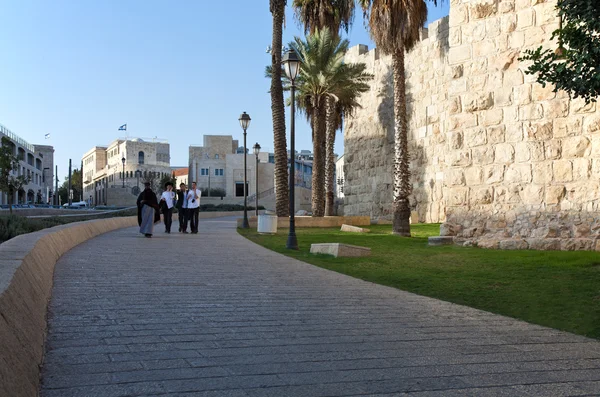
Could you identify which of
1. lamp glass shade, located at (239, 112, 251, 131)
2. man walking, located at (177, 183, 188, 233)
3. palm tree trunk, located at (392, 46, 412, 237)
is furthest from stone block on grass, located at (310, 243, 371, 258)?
lamp glass shade, located at (239, 112, 251, 131)

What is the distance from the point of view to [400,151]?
877 inches

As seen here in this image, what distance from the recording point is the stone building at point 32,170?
8388 centimetres

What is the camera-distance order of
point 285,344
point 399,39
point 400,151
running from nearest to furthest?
1. point 285,344
2. point 399,39
3. point 400,151

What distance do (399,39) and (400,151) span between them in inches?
149

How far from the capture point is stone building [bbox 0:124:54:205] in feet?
275

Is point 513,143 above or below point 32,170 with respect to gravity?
below

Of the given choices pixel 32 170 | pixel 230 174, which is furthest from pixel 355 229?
pixel 32 170

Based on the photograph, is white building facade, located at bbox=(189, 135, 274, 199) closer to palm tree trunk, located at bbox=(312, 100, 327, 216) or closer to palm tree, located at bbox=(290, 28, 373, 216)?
palm tree, located at bbox=(290, 28, 373, 216)

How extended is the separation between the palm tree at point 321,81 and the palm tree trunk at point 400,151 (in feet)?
28.4

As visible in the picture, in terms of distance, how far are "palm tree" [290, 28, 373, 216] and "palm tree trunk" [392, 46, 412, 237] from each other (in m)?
8.67

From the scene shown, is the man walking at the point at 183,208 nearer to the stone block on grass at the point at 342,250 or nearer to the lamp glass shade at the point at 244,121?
the lamp glass shade at the point at 244,121

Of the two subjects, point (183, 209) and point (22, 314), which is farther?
point (183, 209)

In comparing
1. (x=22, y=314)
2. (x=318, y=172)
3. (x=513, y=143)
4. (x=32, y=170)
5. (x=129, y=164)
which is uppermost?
(x=129, y=164)

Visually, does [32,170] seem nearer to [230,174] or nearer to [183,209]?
[230,174]
